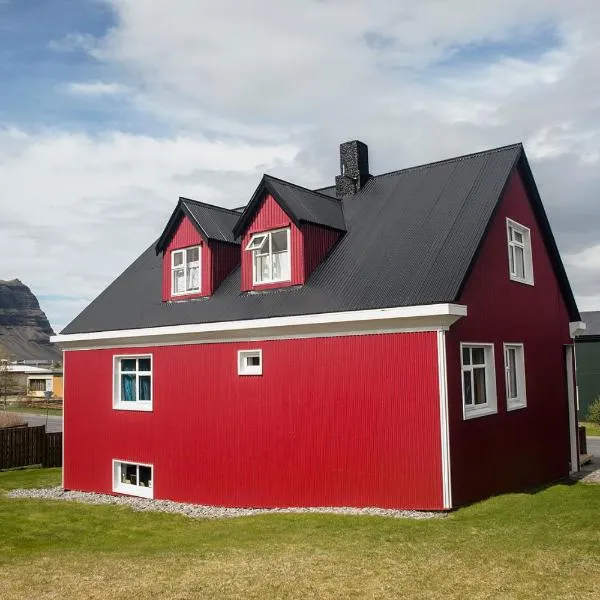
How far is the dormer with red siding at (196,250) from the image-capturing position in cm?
1825

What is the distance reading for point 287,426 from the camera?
1523 centimetres

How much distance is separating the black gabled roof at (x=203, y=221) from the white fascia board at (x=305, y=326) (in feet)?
8.80

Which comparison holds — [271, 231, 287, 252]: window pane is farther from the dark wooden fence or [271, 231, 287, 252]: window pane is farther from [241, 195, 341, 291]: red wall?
the dark wooden fence

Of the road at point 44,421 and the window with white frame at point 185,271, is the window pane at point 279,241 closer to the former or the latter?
the window with white frame at point 185,271

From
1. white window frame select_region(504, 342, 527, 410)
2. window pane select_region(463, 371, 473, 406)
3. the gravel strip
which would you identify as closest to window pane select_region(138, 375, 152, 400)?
the gravel strip

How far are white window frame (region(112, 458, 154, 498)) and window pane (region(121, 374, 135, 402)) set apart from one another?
175cm

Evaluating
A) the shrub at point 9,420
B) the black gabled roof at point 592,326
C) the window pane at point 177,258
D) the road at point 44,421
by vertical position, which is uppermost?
the window pane at point 177,258

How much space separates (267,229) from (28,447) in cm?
1494

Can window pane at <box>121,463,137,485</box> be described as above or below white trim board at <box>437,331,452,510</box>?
below

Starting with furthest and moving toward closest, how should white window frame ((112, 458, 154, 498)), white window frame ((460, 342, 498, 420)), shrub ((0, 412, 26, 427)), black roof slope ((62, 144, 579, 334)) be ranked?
shrub ((0, 412, 26, 427))
white window frame ((112, 458, 154, 498))
white window frame ((460, 342, 498, 420))
black roof slope ((62, 144, 579, 334))

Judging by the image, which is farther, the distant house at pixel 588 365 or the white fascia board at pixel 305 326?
the distant house at pixel 588 365

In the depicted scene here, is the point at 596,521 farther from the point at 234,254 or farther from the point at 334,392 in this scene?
the point at 234,254

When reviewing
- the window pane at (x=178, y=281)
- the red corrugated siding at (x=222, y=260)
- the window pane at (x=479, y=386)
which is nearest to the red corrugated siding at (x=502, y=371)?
the window pane at (x=479, y=386)

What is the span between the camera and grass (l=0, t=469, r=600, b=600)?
819 cm
